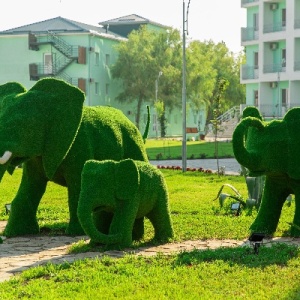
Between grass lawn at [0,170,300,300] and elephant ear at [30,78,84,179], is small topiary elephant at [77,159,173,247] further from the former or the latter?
elephant ear at [30,78,84,179]

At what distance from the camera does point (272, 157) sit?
12.9 m

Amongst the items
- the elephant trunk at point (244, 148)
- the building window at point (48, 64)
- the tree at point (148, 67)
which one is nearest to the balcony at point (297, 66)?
the tree at point (148, 67)

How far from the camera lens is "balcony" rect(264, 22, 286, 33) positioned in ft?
167

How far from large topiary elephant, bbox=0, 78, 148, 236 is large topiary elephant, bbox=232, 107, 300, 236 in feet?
7.28

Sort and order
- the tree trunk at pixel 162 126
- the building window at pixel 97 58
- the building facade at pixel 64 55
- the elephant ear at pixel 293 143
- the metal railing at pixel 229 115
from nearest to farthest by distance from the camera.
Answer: the elephant ear at pixel 293 143 < the metal railing at pixel 229 115 < the building facade at pixel 64 55 < the building window at pixel 97 58 < the tree trunk at pixel 162 126

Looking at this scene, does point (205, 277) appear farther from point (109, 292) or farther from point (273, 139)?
point (273, 139)

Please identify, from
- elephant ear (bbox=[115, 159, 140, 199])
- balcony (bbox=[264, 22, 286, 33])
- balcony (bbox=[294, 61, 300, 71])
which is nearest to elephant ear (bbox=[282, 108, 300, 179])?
elephant ear (bbox=[115, 159, 140, 199])

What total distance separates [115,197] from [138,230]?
48.7 inches

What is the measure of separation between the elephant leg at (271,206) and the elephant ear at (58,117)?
10.4 ft

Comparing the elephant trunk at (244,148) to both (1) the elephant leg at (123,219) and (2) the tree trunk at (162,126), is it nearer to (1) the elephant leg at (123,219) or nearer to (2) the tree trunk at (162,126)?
(1) the elephant leg at (123,219)

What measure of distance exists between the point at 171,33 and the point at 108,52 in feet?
18.1

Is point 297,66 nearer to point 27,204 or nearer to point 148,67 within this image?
point 148,67

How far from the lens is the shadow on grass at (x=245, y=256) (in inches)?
424

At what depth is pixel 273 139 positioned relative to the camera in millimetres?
12977
